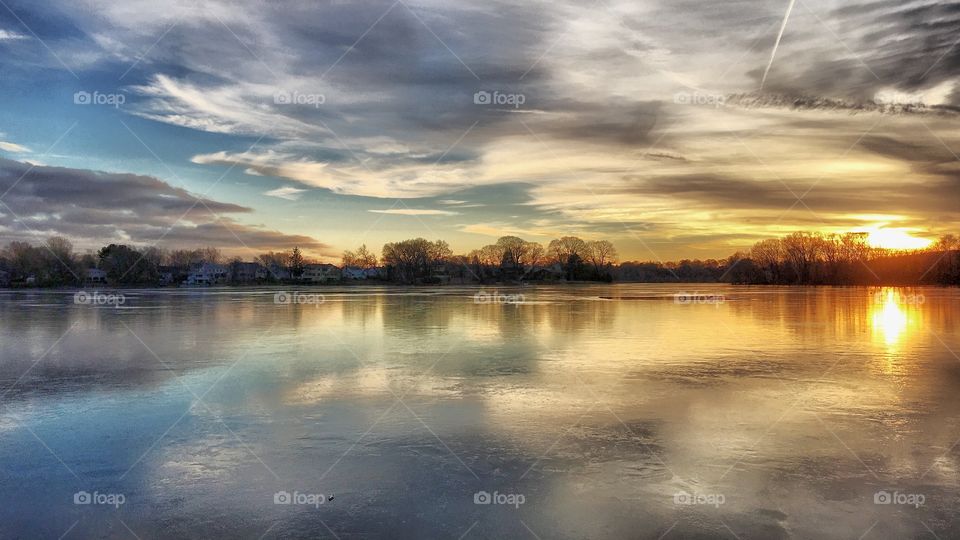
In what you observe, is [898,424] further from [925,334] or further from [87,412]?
[925,334]

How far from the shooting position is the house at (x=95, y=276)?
123188mm

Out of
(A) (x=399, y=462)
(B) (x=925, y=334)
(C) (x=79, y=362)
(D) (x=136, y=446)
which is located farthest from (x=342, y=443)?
(B) (x=925, y=334)

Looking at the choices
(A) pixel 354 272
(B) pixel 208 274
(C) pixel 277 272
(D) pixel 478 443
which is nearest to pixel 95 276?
(B) pixel 208 274

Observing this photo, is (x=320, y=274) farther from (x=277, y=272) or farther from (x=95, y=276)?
(x=95, y=276)

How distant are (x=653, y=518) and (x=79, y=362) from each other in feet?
46.4

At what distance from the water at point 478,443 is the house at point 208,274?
5052 inches

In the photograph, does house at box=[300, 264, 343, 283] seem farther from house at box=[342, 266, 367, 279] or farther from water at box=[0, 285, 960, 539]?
water at box=[0, 285, 960, 539]

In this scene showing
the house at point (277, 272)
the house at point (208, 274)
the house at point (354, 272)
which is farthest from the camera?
the house at point (354, 272)

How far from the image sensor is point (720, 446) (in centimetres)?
782

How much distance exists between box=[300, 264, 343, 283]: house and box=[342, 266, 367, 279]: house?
1.72 meters

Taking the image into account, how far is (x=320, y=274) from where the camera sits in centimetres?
15675

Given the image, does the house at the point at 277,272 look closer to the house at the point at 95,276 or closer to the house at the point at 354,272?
the house at the point at 354,272

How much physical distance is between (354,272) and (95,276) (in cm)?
6212

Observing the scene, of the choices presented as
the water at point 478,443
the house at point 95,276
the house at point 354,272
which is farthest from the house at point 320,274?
the water at point 478,443
